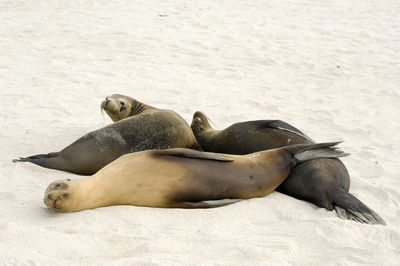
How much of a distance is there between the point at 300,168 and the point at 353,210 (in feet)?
1.64

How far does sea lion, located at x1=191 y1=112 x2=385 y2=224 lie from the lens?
3.77 meters

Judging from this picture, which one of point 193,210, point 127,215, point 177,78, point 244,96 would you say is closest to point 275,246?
point 193,210

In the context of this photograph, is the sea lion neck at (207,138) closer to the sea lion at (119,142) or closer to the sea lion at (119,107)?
the sea lion at (119,142)

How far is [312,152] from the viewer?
13.6ft

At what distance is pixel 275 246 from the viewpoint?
307cm

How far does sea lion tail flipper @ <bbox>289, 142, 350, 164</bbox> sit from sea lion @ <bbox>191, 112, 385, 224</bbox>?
0.04 meters

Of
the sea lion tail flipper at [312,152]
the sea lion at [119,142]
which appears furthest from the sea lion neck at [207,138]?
the sea lion tail flipper at [312,152]

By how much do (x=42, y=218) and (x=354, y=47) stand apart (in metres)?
8.03

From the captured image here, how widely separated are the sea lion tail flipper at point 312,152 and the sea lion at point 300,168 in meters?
0.04

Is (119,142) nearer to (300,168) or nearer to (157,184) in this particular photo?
(157,184)

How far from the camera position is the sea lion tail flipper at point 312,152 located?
161 inches

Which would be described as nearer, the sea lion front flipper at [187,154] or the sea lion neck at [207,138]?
the sea lion front flipper at [187,154]

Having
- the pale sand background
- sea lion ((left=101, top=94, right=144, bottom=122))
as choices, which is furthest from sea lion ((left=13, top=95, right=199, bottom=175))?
sea lion ((left=101, top=94, right=144, bottom=122))

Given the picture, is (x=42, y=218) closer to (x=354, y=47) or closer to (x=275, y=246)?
(x=275, y=246)
